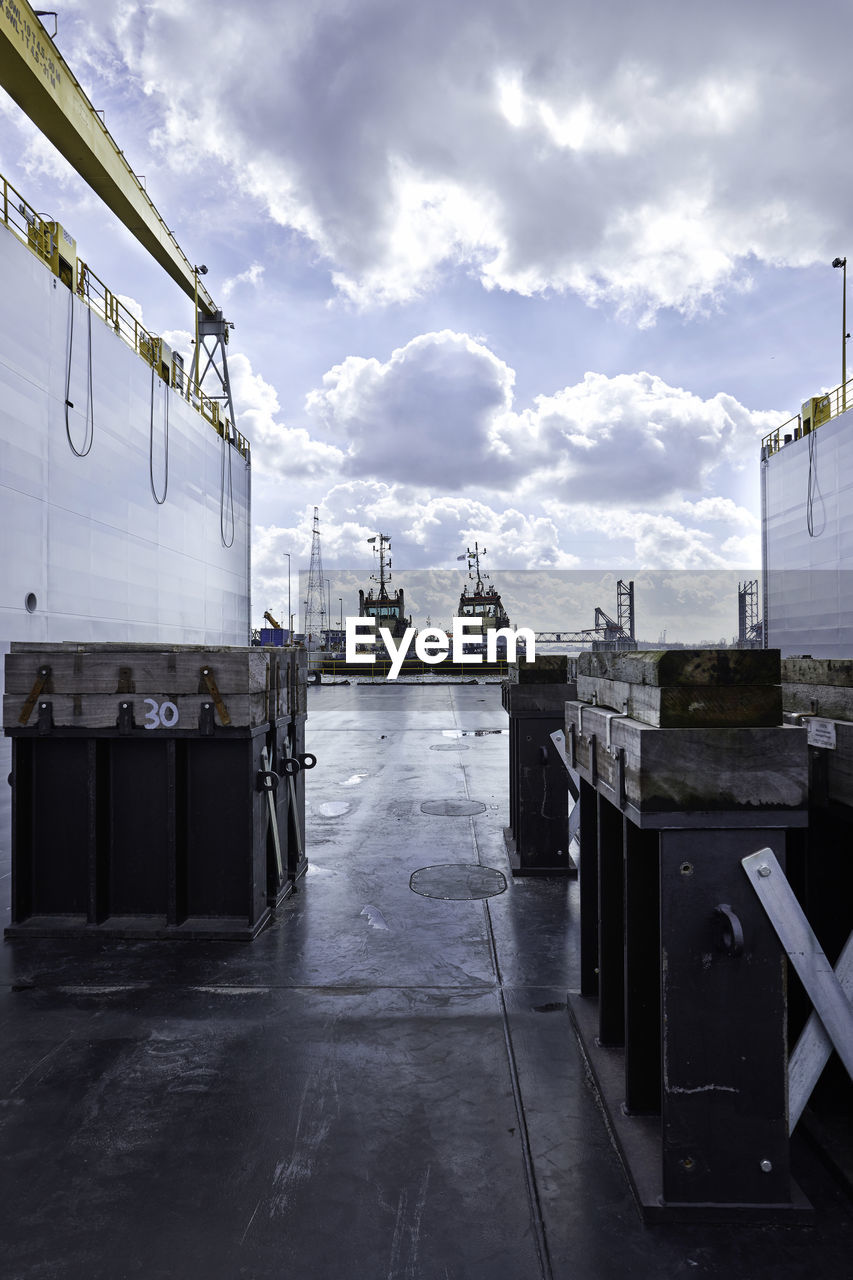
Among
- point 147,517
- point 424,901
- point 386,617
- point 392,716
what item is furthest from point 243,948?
point 386,617

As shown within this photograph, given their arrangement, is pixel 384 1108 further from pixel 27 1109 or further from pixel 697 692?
pixel 697 692

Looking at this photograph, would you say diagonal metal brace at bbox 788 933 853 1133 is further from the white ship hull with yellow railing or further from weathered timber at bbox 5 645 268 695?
the white ship hull with yellow railing

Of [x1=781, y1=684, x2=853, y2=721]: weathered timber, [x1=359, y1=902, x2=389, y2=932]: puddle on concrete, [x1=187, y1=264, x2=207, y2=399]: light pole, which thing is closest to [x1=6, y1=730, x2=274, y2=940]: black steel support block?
[x1=359, y1=902, x2=389, y2=932]: puddle on concrete

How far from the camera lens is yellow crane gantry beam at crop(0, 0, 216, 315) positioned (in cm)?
1475

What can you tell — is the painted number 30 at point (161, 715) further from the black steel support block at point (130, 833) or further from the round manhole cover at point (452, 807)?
the round manhole cover at point (452, 807)

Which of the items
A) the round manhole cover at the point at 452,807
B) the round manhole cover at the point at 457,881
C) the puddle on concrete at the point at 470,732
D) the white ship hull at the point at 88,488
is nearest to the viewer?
the round manhole cover at the point at 457,881

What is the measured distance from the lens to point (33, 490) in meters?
12.2

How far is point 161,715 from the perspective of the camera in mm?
4910

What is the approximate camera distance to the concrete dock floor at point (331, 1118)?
2.30m

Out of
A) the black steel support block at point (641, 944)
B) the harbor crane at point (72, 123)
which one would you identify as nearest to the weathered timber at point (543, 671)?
the black steel support block at point (641, 944)

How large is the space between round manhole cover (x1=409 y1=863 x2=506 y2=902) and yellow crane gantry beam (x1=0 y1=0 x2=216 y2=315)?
58.9ft

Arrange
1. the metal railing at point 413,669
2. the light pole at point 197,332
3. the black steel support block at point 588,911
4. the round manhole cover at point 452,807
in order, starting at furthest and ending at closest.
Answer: the metal railing at point 413,669
the light pole at point 197,332
the round manhole cover at point 452,807
the black steel support block at point 588,911

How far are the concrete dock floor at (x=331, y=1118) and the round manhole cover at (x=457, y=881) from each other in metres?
0.29

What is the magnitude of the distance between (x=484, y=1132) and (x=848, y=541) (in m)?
22.2
